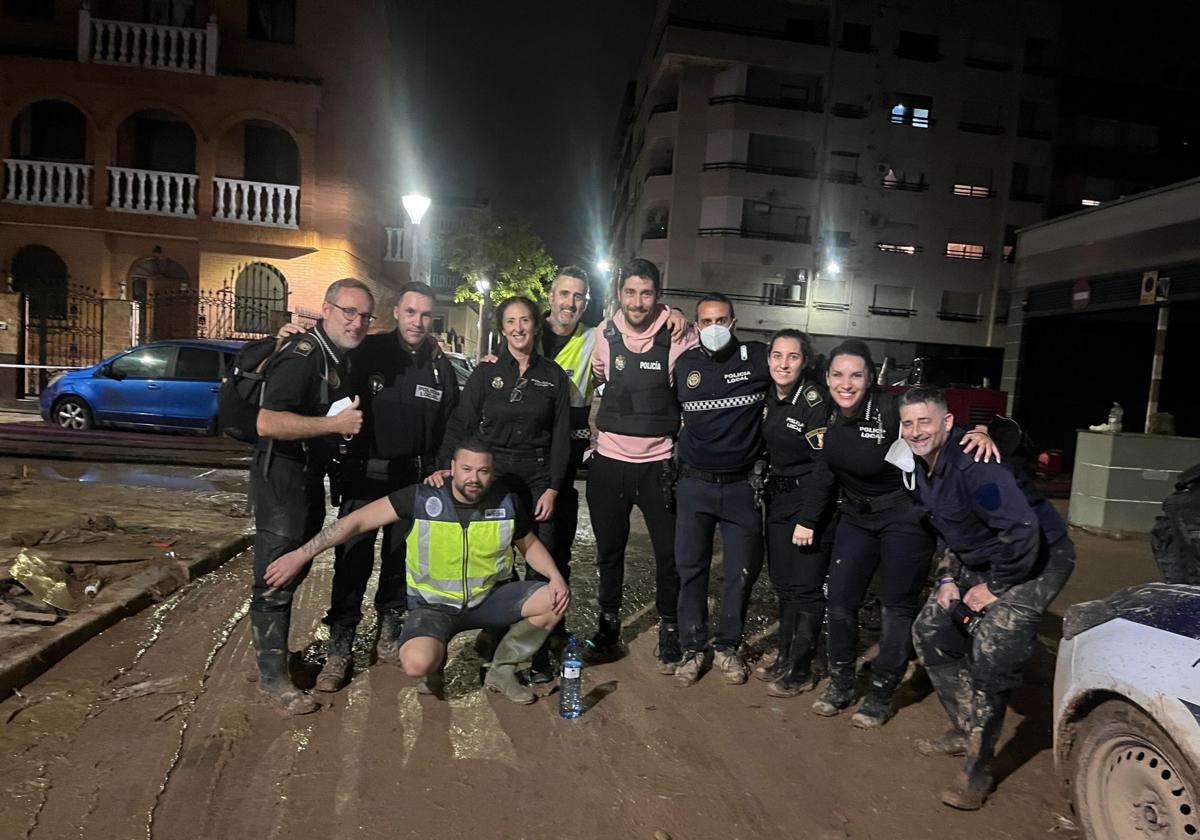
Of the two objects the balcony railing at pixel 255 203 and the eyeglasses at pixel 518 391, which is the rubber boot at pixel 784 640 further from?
the balcony railing at pixel 255 203

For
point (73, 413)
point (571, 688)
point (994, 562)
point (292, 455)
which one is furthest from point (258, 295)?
point (994, 562)

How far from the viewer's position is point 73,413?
476 inches

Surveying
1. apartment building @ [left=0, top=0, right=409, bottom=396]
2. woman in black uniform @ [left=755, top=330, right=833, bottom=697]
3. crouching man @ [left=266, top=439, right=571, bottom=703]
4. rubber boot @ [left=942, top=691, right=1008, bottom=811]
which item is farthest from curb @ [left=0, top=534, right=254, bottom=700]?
apartment building @ [left=0, top=0, right=409, bottom=396]

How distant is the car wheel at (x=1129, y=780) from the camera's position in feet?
7.82

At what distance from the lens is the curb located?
3.83 meters

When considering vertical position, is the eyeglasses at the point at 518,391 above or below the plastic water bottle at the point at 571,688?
above

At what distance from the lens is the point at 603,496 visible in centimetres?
450

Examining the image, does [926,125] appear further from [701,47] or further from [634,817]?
[634,817]

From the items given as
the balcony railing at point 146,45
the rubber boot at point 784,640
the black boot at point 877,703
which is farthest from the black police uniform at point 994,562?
the balcony railing at point 146,45

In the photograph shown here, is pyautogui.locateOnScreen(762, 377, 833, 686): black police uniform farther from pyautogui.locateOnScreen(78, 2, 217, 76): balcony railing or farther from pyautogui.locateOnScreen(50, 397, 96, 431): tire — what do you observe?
pyautogui.locateOnScreen(78, 2, 217, 76): balcony railing

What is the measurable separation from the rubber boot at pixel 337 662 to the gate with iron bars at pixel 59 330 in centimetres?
1499

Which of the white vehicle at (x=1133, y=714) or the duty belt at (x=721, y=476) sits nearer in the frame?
the white vehicle at (x=1133, y=714)

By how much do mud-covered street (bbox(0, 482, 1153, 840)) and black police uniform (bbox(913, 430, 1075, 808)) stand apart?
34 centimetres

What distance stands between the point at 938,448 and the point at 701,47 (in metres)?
30.9
